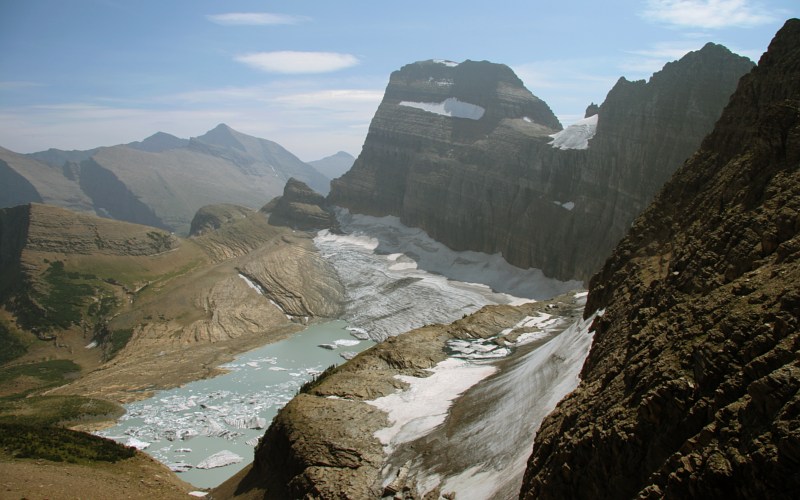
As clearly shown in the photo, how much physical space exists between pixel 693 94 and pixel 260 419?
56.2 metres

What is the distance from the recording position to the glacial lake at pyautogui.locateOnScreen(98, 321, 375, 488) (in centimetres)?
4172

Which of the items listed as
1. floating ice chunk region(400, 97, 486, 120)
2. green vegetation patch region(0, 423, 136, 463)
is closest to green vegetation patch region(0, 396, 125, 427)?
green vegetation patch region(0, 423, 136, 463)

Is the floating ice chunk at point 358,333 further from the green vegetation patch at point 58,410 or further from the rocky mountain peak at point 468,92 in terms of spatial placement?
the rocky mountain peak at point 468,92

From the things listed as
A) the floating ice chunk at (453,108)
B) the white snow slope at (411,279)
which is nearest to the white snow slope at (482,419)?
the white snow slope at (411,279)

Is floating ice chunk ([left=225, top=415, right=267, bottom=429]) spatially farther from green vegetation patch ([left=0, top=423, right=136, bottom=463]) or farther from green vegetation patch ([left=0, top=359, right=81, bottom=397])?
green vegetation patch ([left=0, top=359, right=81, bottom=397])

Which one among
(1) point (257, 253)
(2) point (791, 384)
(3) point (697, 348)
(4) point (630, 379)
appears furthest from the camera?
(1) point (257, 253)

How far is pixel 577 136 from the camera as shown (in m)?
89.7

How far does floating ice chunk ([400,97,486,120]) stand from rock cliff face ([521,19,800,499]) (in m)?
101

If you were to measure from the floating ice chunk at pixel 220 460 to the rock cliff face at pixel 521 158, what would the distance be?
50.2 meters

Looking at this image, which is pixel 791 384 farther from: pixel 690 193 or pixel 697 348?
pixel 690 193

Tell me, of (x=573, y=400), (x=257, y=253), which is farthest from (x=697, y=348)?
(x=257, y=253)

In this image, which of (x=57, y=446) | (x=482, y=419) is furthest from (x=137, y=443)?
(x=482, y=419)

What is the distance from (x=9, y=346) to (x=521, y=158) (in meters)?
75.2

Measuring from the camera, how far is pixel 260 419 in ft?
154
